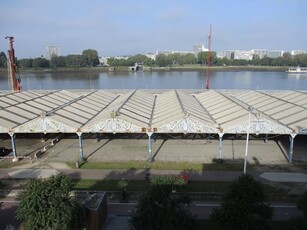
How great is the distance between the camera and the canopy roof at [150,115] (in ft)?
89.6

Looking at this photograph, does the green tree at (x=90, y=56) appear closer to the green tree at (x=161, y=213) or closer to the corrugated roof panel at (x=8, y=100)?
the corrugated roof panel at (x=8, y=100)

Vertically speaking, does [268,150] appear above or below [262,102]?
below

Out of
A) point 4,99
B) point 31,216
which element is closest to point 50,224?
point 31,216

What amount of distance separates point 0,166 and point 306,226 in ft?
78.4

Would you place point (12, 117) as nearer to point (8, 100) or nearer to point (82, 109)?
point (82, 109)

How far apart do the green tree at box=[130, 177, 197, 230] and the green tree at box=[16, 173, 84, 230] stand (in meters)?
3.10

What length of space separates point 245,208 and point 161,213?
438 centimetres

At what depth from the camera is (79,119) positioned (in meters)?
31.7

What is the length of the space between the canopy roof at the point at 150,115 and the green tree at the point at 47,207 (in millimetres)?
12254

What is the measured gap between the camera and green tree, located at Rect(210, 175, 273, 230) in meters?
15.1

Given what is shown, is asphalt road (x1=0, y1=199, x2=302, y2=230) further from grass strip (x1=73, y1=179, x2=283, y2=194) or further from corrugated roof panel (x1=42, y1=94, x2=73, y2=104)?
corrugated roof panel (x1=42, y1=94, x2=73, y2=104)

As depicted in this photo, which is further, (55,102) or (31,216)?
(55,102)

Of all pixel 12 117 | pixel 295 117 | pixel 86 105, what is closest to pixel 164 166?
pixel 295 117

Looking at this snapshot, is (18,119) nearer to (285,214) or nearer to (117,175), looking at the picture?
(117,175)
